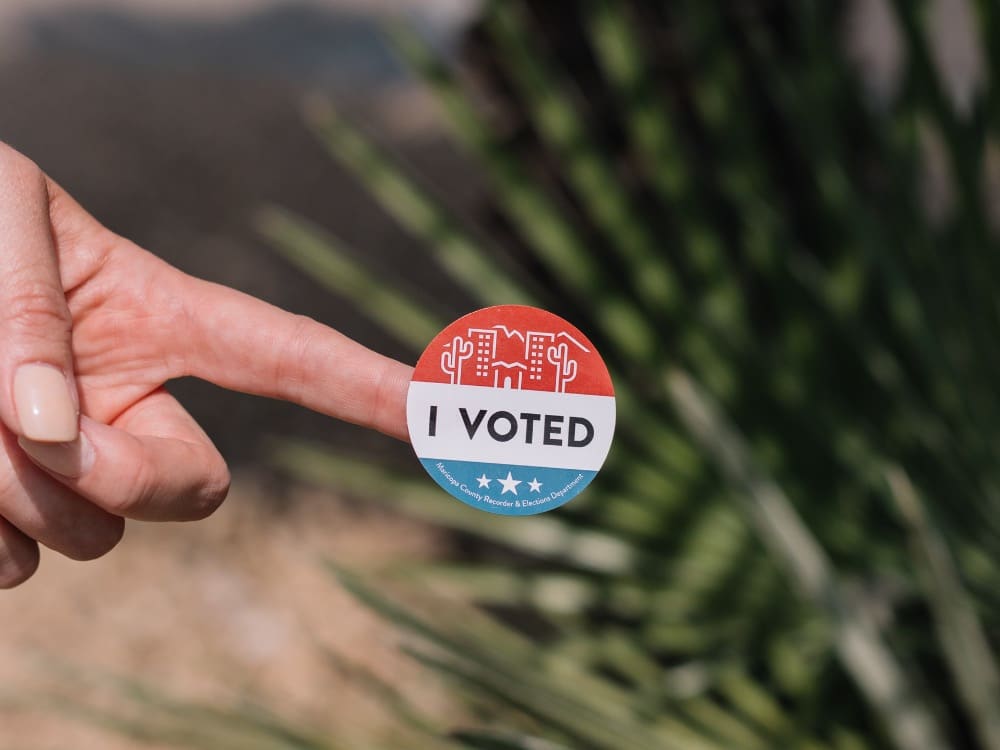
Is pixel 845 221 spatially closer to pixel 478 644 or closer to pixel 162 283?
pixel 478 644

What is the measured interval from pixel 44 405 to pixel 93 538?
0.07m

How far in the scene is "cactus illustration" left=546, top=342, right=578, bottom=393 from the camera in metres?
0.34

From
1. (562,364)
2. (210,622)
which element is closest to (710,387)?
(562,364)

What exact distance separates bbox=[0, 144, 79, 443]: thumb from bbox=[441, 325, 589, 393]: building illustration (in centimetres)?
13

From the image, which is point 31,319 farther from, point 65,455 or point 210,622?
point 210,622

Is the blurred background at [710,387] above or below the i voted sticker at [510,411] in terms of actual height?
A: above

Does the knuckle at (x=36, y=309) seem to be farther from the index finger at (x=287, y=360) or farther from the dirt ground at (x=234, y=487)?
the dirt ground at (x=234, y=487)

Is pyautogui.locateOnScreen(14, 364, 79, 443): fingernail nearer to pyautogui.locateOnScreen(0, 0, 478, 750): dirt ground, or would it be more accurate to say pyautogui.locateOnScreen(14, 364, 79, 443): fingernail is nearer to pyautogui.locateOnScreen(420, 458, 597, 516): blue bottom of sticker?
pyautogui.locateOnScreen(420, 458, 597, 516): blue bottom of sticker

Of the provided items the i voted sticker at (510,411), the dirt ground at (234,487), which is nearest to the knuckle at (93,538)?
the i voted sticker at (510,411)

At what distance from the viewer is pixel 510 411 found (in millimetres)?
343

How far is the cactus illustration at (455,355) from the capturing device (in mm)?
339

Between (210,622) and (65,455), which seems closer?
(65,455)

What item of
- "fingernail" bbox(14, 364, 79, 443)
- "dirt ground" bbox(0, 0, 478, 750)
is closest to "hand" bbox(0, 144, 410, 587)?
"fingernail" bbox(14, 364, 79, 443)

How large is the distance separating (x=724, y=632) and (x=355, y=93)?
159cm
